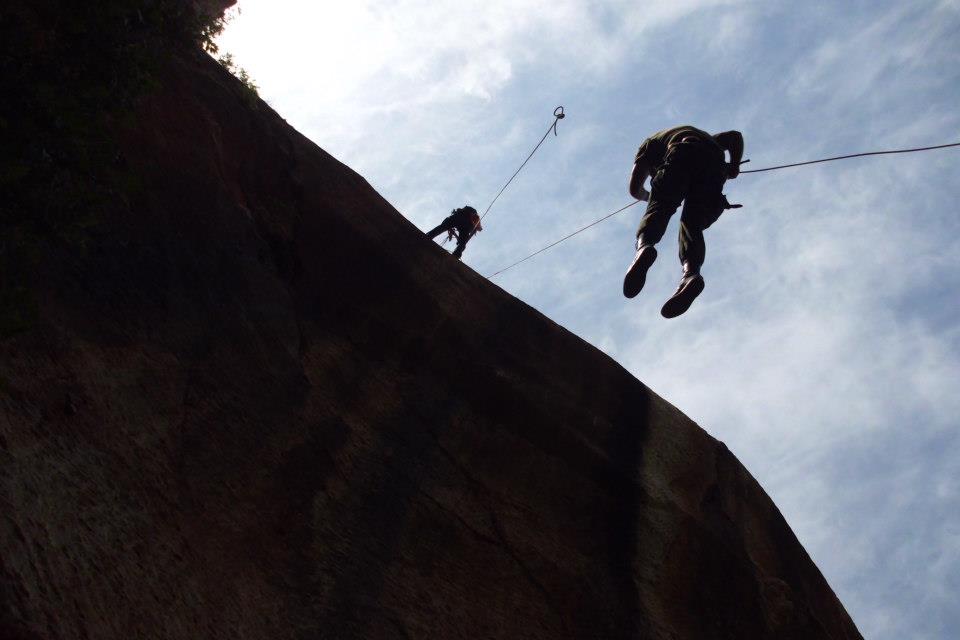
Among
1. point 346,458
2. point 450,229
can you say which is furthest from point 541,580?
point 450,229

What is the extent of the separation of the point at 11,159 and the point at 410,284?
11.5ft

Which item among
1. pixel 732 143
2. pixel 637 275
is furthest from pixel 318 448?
pixel 732 143

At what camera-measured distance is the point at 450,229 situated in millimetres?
12422

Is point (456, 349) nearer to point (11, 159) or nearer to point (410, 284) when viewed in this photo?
point (410, 284)

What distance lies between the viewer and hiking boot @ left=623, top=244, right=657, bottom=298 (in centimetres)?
827

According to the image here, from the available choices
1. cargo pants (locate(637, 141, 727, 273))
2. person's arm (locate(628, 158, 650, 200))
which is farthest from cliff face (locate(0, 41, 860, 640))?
person's arm (locate(628, 158, 650, 200))

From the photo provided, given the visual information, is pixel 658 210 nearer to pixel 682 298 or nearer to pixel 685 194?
pixel 685 194

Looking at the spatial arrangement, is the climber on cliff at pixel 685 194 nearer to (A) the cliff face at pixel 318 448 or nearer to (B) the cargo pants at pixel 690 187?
(B) the cargo pants at pixel 690 187

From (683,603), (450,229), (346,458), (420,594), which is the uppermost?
(450,229)

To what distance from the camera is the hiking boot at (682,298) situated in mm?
8141

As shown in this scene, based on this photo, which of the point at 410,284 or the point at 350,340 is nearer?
the point at 350,340

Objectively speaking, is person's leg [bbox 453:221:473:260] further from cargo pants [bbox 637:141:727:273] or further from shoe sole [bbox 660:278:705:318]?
shoe sole [bbox 660:278:705:318]

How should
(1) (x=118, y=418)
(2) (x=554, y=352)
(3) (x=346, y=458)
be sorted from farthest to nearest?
(2) (x=554, y=352), (3) (x=346, y=458), (1) (x=118, y=418)

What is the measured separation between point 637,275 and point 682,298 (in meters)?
0.47
